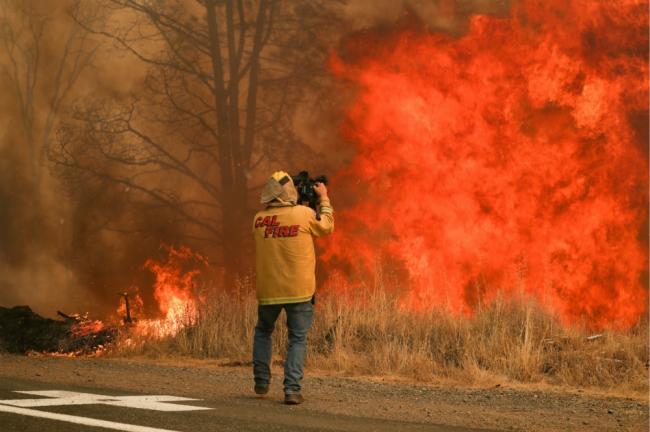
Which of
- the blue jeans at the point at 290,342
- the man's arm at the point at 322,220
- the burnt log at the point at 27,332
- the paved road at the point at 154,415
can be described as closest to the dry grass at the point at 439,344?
the burnt log at the point at 27,332

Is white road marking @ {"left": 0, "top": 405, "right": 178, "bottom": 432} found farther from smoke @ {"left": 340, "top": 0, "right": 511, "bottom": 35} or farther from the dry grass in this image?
smoke @ {"left": 340, "top": 0, "right": 511, "bottom": 35}

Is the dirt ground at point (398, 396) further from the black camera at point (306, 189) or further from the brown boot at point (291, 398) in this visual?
the black camera at point (306, 189)

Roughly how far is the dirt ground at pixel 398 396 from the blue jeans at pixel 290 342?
30cm

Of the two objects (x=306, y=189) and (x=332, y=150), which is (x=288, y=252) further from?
(x=332, y=150)

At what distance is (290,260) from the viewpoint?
9.01 meters

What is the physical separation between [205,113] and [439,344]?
10.4m

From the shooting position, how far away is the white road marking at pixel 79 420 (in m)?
6.91

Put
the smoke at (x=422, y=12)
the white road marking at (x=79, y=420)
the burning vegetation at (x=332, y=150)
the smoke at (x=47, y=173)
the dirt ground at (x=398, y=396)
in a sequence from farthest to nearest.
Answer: the smoke at (x=47, y=173) < the smoke at (x=422, y=12) < the burning vegetation at (x=332, y=150) < the dirt ground at (x=398, y=396) < the white road marking at (x=79, y=420)

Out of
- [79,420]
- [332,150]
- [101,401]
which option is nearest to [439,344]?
[101,401]

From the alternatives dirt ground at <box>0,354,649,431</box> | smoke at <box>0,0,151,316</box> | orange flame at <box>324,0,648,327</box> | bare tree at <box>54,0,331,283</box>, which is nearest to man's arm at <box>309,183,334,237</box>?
dirt ground at <box>0,354,649,431</box>

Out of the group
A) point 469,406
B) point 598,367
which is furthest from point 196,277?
point 469,406

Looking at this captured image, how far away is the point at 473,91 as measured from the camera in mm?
20500

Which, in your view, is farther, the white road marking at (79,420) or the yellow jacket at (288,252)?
the yellow jacket at (288,252)

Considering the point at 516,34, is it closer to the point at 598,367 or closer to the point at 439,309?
the point at 439,309
